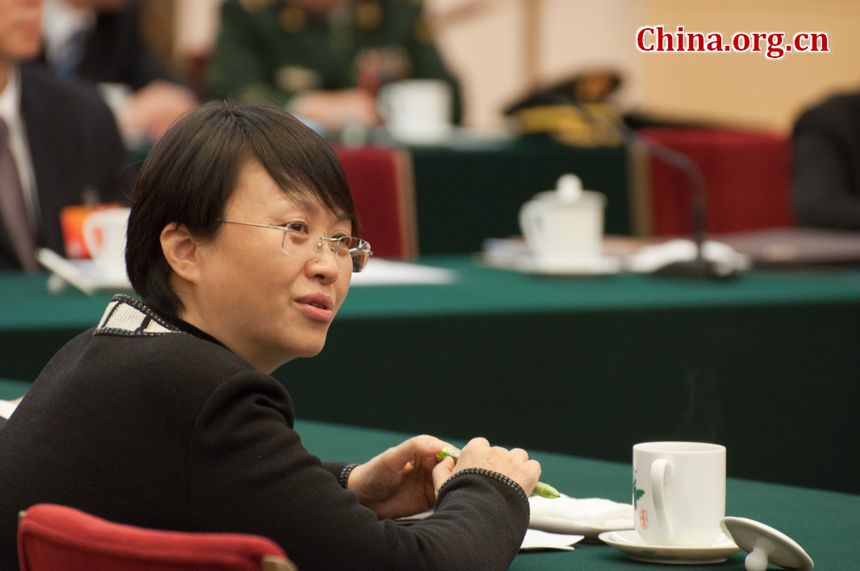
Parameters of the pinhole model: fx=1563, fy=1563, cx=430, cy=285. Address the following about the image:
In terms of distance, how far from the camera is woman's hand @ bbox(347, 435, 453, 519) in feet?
4.47

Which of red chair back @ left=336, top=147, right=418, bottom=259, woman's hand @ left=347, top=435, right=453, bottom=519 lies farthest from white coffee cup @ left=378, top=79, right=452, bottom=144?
woman's hand @ left=347, top=435, right=453, bottom=519

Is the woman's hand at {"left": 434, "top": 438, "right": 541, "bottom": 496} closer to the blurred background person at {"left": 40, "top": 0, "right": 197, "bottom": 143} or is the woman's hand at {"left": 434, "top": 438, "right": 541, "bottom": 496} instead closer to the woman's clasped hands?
the woman's clasped hands

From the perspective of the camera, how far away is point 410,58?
18.7ft

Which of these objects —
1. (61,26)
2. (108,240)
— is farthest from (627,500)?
(61,26)

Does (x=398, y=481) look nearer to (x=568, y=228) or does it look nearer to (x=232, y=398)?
(x=232, y=398)

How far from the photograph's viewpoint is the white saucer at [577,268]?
109 inches

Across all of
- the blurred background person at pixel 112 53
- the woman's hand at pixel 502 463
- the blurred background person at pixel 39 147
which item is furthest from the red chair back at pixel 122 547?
the blurred background person at pixel 112 53

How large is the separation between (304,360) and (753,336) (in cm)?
69

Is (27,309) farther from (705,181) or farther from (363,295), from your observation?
(705,181)

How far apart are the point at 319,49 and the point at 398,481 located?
4.20 metres

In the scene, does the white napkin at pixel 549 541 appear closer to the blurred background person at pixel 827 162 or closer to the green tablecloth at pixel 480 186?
the blurred background person at pixel 827 162

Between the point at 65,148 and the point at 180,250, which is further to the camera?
the point at 65,148

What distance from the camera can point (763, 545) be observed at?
1184 millimetres

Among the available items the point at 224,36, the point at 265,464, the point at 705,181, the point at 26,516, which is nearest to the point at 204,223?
the point at 265,464
